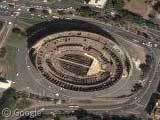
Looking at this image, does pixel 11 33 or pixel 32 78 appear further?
pixel 11 33

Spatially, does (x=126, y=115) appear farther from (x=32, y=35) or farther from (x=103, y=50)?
(x=32, y=35)

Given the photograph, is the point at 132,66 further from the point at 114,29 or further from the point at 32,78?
the point at 32,78

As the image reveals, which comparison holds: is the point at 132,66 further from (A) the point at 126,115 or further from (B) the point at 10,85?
(B) the point at 10,85

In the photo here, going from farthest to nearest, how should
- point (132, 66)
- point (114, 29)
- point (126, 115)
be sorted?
point (114, 29)
point (132, 66)
point (126, 115)

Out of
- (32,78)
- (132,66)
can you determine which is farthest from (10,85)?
(132,66)

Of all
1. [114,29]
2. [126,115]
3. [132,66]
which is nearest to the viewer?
[126,115]

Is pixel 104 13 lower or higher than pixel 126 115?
higher

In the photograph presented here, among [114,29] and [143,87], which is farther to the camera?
[114,29]

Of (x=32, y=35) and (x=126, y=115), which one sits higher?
(x=32, y=35)

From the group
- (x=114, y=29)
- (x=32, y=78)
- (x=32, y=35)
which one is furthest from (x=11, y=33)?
(x=114, y=29)
